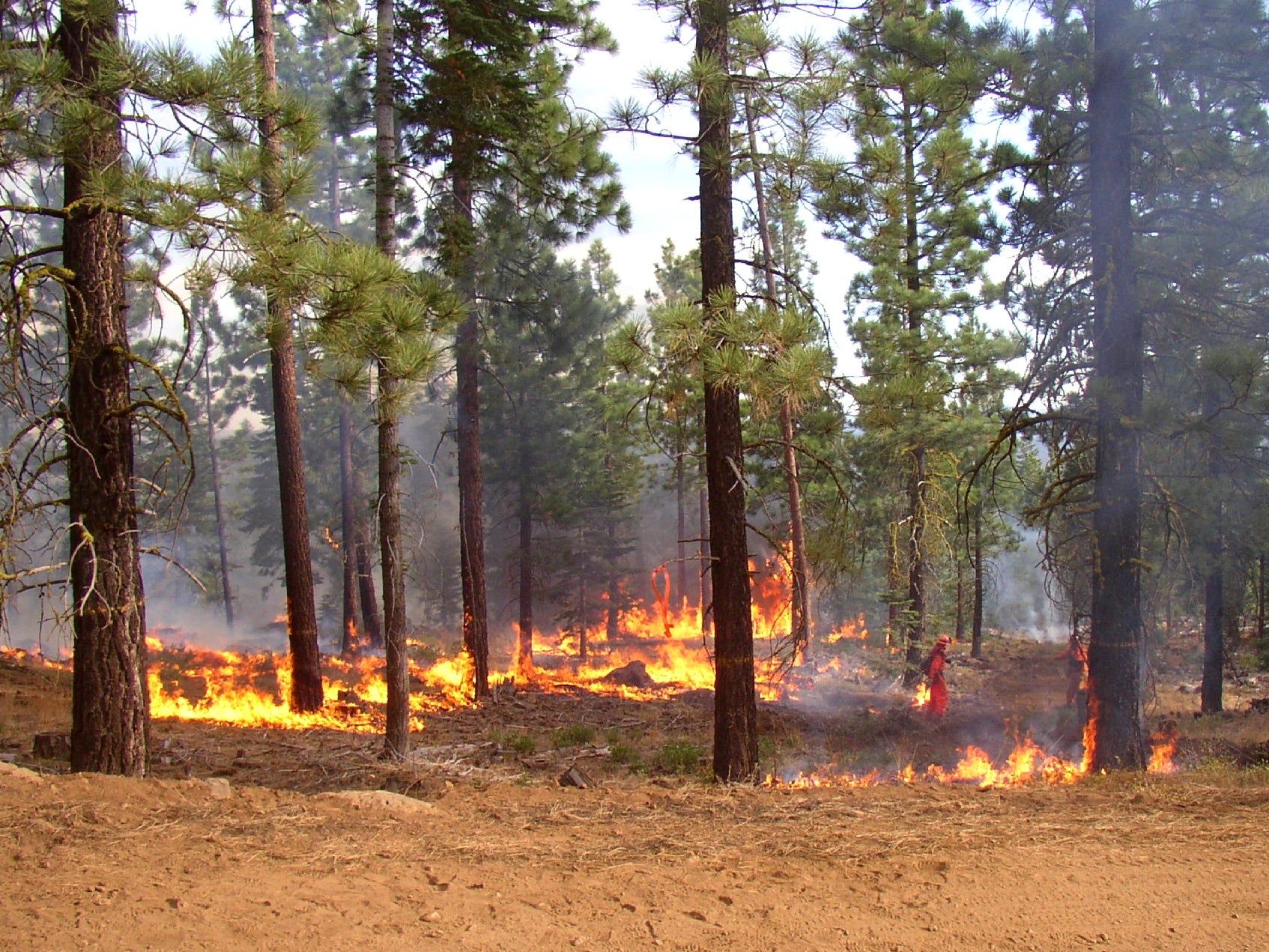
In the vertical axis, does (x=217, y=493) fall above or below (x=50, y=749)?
above

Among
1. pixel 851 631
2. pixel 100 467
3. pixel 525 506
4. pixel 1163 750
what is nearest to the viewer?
pixel 100 467

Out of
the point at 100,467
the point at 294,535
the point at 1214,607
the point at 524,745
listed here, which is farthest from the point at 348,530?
the point at 1214,607

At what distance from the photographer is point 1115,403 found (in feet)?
28.7

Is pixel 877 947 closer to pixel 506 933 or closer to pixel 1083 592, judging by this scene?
pixel 506 933

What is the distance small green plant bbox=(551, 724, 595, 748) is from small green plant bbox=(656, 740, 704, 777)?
1.52m

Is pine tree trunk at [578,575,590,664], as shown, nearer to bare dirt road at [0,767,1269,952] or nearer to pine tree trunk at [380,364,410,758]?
pine tree trunk at [380,364,410,758]

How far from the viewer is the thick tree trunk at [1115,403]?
8.77 m

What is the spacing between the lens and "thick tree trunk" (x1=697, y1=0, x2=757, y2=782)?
26.3ft

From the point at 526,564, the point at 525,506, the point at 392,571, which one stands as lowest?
the point at 526,564

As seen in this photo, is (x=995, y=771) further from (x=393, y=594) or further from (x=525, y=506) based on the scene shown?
(x=525, y=506)

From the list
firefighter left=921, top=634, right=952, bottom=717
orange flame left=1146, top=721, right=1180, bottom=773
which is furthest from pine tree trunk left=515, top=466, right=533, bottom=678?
orange flame left=1146, top=721, right=1180, bottom=773

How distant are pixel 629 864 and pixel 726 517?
377 centimetres

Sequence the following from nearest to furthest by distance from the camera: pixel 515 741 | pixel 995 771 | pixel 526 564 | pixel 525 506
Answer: pixel 995 771 → pixel 515 741 → pixel 526 564 → pixel 525 506

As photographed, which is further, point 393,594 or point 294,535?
point 294,535
